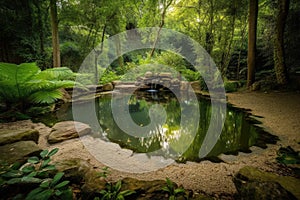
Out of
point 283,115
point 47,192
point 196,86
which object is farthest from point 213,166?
point 196,86

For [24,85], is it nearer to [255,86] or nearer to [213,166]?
[213,166]

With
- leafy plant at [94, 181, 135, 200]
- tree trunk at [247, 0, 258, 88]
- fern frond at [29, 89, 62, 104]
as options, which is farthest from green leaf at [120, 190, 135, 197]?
tree trunk at [247, 0, 258, 88]

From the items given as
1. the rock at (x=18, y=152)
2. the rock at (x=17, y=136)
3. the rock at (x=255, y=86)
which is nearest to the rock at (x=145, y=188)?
the rock at (x=18, y=152)

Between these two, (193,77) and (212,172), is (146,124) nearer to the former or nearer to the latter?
(212,172)

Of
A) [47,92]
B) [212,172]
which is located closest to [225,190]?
[212,172]

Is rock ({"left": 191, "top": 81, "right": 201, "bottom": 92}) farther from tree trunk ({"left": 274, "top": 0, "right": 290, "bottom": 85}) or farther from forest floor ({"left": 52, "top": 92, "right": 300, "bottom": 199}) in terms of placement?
forest floor ({"left": 52, "top": 92, "right": 300, "bottom": 199})

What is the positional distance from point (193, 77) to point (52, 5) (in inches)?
275

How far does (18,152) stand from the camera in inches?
57.6

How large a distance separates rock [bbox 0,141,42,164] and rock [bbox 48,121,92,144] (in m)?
0.58

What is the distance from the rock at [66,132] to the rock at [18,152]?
581mm

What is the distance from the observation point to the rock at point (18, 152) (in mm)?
1363

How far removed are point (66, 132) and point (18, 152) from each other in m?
0.90

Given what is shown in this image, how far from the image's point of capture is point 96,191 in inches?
43.5

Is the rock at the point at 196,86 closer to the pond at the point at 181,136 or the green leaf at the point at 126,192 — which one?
the pond at the point at 181,136
